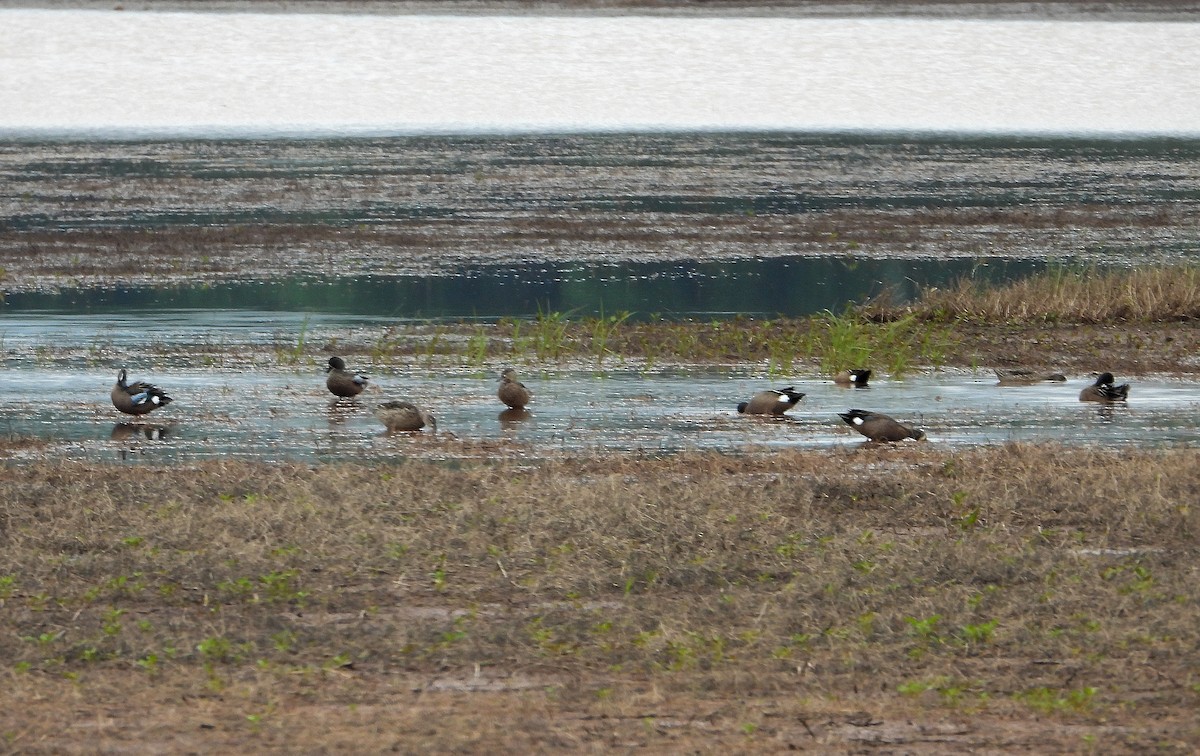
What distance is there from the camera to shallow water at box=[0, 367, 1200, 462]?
13.2m

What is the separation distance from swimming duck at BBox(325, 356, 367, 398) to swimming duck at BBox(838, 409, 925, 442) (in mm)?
4392

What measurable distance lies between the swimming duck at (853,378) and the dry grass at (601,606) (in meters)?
4.21

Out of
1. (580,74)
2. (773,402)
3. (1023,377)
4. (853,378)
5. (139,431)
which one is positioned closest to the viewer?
(139,431)

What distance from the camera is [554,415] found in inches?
575

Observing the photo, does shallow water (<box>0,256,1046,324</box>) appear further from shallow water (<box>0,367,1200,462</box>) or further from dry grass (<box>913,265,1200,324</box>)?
shallow water (<box>0,367,1200,462</box>)

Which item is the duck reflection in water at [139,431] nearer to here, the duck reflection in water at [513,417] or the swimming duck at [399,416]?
the swimming duck at [399,416]

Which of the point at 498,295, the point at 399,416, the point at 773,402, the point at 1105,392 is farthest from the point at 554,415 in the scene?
the point at 498,295

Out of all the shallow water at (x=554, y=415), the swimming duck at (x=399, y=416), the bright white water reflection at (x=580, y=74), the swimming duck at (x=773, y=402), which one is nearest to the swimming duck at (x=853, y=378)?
the shallow water at (x=554, y=415)

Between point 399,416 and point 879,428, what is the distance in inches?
144

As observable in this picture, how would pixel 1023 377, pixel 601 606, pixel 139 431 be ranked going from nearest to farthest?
1. pixel 601 606
2. pixel 139 431
3. pixel 1023 377

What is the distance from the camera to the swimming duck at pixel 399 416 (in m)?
13.5

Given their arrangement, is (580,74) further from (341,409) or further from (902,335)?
(341,409)

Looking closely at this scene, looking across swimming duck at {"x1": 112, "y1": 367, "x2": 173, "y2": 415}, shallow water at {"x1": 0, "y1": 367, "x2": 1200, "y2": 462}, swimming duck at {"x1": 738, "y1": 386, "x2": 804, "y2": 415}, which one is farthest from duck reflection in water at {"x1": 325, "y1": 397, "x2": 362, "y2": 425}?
swimming duck at {"x1": 738, "y1": 386, "x2": 804, "y2": 415}

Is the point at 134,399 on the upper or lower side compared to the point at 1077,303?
upper
